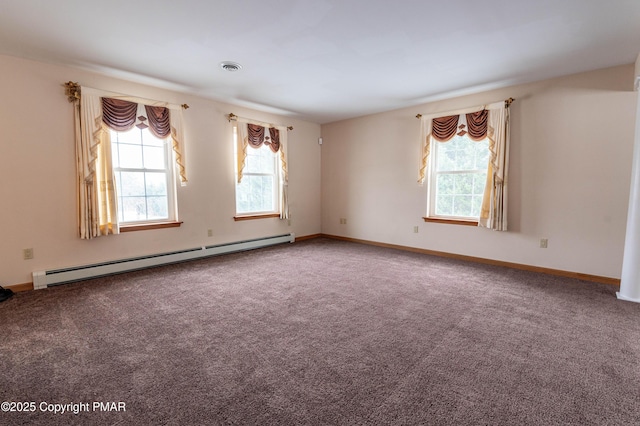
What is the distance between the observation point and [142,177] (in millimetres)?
4172

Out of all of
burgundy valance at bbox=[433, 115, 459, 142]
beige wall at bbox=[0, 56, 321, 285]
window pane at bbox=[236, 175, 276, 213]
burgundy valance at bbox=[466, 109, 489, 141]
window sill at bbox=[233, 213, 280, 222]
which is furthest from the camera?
window pane at bbox=[236, 175, 276, 213]

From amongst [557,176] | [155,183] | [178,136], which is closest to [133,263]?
[155,183]

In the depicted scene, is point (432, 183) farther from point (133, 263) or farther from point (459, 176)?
point (133, 263)

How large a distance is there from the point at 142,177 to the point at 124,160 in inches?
12.1

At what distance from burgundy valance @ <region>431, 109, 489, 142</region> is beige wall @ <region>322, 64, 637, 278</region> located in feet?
0.72

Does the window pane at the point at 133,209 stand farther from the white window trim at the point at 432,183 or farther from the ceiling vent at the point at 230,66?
the white window trim at the point at 432,183

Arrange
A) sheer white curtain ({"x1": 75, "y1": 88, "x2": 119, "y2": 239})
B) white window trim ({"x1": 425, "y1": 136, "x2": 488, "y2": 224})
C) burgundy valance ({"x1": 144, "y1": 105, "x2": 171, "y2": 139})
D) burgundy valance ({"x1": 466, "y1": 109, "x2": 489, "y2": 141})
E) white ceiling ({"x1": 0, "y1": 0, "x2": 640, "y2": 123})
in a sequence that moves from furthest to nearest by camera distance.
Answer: white window trim ({"x1": 425, "y1": 136, "x2": 488, "y2": 224}) < burgundy valance ({"x1": 466, "y1": 109, "x2": 489, "y2": 141}) < burgundy valance ({"x1": 144, "y1": 105, "x2": 171, "y2": 139}) < sheer white curtain ({"x1": 75, "y1": 88, "x2": 119, "y2": 239}) < white ceiling ({"x1": 0, "y1": 0, "x2": 640, "y2": 123})

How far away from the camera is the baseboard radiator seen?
3395 mm

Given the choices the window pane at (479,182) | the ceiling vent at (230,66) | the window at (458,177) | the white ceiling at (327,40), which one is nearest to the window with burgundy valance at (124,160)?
the white ceiling at (327,40)

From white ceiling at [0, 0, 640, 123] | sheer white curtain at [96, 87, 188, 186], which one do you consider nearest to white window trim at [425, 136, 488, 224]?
white ceiling at [0, 0, 640, 123]

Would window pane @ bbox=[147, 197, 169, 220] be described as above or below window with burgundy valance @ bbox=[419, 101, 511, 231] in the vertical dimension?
below

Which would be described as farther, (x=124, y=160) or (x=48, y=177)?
(x=124, y=160)

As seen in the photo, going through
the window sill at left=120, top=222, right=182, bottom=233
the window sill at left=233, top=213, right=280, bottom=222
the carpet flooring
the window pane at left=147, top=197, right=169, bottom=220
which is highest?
the window pane at left=147, top=197, right=169, bottom=220

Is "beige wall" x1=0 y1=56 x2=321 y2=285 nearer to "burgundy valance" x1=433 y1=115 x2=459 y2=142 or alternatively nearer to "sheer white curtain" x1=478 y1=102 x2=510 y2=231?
"burgundy valance" x1=433 y1=115 x2=459 y2=142
